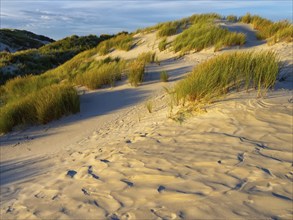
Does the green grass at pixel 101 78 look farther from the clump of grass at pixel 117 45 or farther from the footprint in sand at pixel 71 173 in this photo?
the clump of grass at pixel 117 45

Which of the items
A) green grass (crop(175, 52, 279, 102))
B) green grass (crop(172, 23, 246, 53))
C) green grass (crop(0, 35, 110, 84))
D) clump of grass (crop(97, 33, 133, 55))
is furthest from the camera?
green grass (crop(0, 35, 110, 84))

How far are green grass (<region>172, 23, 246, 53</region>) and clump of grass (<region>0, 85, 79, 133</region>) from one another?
5666 millimetres

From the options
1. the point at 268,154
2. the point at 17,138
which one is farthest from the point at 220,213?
the point at 17,138

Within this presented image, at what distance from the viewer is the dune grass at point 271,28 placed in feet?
39.7

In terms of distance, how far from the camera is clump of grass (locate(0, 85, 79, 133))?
8.11 meters

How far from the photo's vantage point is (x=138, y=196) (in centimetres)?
344

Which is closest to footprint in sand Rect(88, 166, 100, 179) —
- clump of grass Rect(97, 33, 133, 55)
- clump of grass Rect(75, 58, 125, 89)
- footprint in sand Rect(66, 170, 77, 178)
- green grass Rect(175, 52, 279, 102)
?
footprint in sand Rect(66, 170, 77, 178)

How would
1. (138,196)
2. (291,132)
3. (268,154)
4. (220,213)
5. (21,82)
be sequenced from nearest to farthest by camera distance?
1. (220,213)
2. (138,196)
3. (268,154)
4. (291,132)
5. (21,82)

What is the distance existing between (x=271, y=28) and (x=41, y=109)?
367 inches

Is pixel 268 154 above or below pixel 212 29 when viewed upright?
below

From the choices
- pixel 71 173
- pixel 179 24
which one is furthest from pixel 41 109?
pixel 179 24

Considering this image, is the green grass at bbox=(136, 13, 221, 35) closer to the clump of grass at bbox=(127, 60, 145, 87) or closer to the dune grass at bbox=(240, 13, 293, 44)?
the dune grass at bbox=(240, 13, 293, 44)

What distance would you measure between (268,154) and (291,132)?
2.38ft

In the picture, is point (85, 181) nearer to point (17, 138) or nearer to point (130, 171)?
point (130, 171)
